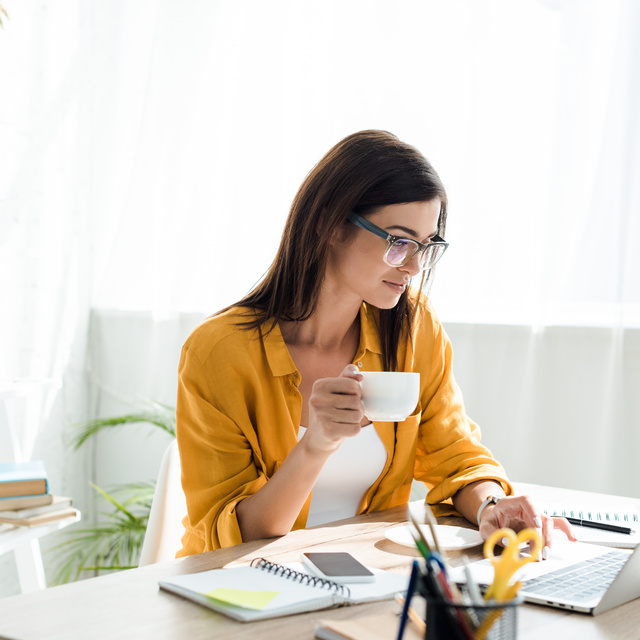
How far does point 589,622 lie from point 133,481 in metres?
2.68

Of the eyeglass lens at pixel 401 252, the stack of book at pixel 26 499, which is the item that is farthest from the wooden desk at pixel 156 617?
the stack of book at pixel 26 499

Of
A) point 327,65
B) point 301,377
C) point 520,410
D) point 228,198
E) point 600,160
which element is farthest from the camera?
point 228,198

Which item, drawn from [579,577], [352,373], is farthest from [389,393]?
[579,577]

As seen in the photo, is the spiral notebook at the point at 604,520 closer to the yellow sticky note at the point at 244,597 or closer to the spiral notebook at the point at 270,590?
the spiral notebook at the point at 270,590

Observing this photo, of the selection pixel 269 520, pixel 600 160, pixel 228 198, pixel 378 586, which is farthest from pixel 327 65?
pixel 378 586

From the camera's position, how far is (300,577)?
0.92 metres

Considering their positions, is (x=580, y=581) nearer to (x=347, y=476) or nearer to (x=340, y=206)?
(x=347, y=476)

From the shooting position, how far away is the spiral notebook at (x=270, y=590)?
31.9 inches

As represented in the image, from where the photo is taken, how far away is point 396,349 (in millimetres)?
1695

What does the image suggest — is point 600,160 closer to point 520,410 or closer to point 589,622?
point 520,410

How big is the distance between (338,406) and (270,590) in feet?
1.17

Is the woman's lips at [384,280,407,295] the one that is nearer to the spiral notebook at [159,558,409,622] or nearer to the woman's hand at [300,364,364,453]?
the woman's hand at [300,364,364,453]

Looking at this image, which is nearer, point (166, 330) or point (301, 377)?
point (301, 377)

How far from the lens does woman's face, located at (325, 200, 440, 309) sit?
1.48 meters
